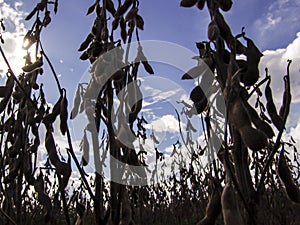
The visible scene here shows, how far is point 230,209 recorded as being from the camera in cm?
85

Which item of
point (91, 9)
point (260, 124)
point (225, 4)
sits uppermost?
point (91, 9)

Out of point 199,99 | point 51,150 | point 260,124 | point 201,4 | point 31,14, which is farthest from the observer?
point 31,14

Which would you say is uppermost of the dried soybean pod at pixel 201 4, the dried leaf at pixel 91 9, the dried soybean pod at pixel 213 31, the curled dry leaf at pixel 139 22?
the dried leaf at pixel 91 9

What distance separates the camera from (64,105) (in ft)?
4.71

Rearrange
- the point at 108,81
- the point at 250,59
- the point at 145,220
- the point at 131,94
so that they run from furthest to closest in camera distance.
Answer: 1. the point at 145,220
2. the point at 131,94
3. the point at 108,81
4. the point at 250,59

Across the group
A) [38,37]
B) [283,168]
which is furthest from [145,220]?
[283,168]

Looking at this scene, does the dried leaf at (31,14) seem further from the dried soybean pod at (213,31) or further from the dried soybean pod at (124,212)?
the dried soybean pod at (213,31)

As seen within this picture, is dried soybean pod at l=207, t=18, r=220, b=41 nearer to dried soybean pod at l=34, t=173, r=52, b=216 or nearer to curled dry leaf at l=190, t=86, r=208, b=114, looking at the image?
curled dry leaf at l=190, t=86, r=208, b=114

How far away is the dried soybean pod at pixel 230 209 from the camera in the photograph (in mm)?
829

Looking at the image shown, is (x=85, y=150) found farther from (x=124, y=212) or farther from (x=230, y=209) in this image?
(x=230, y=209)

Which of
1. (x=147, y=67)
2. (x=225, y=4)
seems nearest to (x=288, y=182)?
(x=225, y=4)

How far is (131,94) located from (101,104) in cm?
15

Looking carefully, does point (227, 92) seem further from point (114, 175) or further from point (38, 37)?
point (38, 37)

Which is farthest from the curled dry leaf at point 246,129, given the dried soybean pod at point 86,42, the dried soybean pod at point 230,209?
the dried soybean pod at point 86,42
